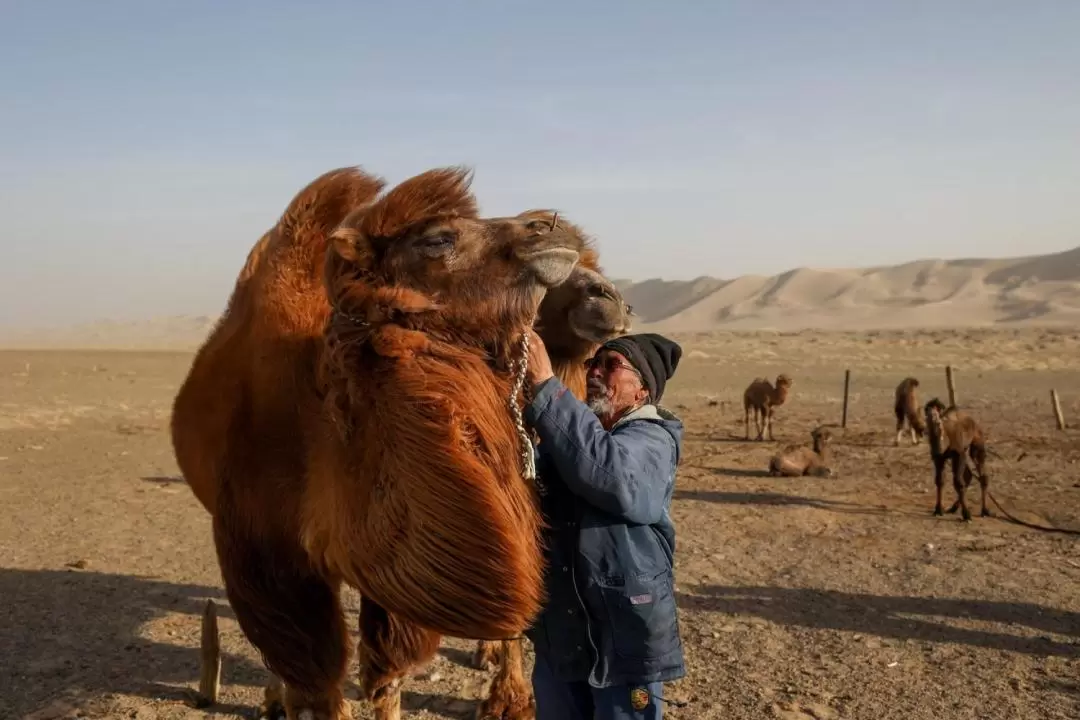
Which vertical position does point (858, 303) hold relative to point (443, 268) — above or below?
above

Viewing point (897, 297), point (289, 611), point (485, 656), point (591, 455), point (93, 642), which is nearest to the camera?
point (591, 455)

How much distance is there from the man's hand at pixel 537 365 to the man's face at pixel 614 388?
259mm

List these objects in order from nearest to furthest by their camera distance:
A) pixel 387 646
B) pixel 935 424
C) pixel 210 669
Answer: pixel 387 646
pixel 210 669
pixel 935 424

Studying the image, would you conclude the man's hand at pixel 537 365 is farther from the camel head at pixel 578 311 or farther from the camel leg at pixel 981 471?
the camel leg at pixel 981 471

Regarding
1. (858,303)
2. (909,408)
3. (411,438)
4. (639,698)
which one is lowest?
(909,408)

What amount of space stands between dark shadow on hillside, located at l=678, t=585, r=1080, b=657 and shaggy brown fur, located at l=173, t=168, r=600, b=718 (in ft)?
13.4

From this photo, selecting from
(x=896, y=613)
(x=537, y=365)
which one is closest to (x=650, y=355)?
(x=537, y=365)

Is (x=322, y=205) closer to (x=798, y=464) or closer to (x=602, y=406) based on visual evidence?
(x=602, y=406)

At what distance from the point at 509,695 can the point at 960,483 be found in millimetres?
6695

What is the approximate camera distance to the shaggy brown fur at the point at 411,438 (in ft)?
7.64

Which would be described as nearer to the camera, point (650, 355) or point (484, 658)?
point (650, 355)

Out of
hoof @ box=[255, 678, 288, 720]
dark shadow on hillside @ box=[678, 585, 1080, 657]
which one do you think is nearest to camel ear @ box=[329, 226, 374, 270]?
hoof @ box=[255, 678, 288, 720]

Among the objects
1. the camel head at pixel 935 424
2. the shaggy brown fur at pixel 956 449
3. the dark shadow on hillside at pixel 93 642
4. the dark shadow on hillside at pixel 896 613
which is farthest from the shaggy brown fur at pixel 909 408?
the dark shadow on hillside at pixel 93 642

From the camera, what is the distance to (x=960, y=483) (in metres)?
9.34
